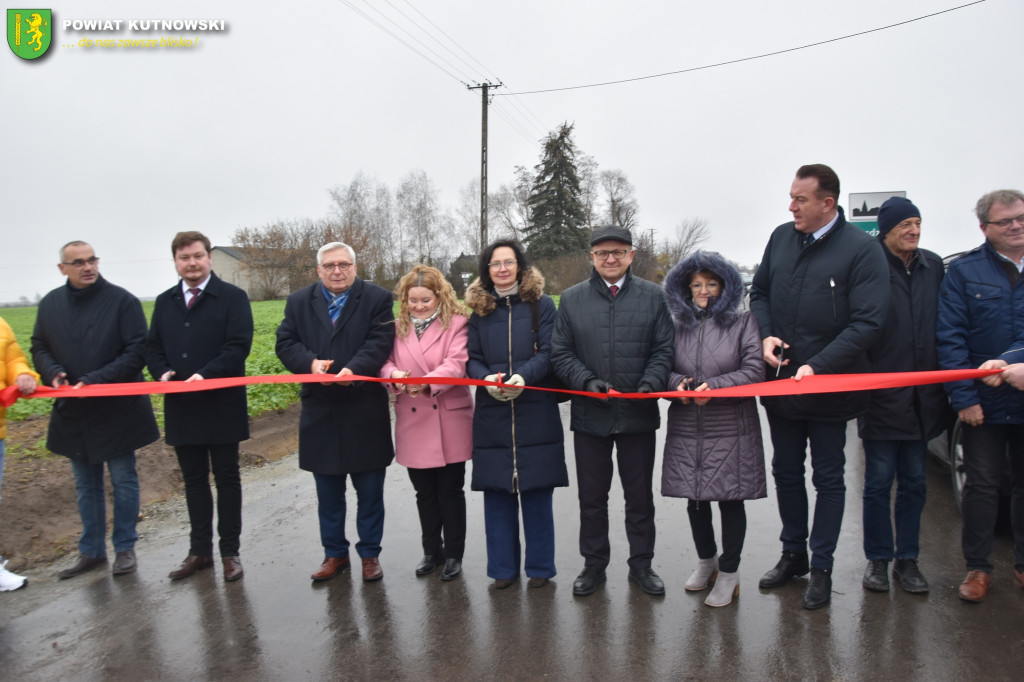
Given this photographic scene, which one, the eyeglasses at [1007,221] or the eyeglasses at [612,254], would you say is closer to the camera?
the eyeglasses at [1007,221]

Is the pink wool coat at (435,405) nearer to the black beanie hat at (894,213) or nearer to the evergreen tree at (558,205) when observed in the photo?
the black beanie hat at (894,213)

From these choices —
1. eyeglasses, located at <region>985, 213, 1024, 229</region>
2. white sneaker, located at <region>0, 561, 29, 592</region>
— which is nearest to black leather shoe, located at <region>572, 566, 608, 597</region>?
eyeglasses, located at <region>985, 213, 1024, 229</region>

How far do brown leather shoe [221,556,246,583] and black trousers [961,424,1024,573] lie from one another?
14.9ft

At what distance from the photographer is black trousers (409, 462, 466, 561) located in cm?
459

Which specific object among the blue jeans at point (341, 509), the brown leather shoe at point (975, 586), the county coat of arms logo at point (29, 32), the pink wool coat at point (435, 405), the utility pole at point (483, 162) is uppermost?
the utility pole at point (483, 162)

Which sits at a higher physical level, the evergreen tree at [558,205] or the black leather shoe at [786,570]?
the evergreen tree at [558,205]

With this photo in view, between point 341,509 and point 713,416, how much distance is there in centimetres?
252

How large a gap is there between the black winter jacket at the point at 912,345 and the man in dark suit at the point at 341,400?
3.08 meters

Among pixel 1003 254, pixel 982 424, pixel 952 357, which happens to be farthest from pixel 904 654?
pixel 1003 254

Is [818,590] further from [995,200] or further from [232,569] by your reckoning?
[232,569]

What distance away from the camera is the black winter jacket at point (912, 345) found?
409 cm

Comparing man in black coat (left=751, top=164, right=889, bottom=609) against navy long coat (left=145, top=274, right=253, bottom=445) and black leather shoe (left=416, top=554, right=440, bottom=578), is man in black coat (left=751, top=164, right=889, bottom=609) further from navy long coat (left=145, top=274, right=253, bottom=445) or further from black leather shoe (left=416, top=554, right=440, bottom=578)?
navy long coat (left=145, top=274, right=253, bottom=445)

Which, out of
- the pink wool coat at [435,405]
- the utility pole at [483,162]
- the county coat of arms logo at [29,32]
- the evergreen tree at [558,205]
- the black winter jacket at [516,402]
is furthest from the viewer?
the evergreen tree at [558,205]

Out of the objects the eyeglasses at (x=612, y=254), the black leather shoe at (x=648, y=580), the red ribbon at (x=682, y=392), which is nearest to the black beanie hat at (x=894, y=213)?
the red ribbon at (x=682, y=392)
